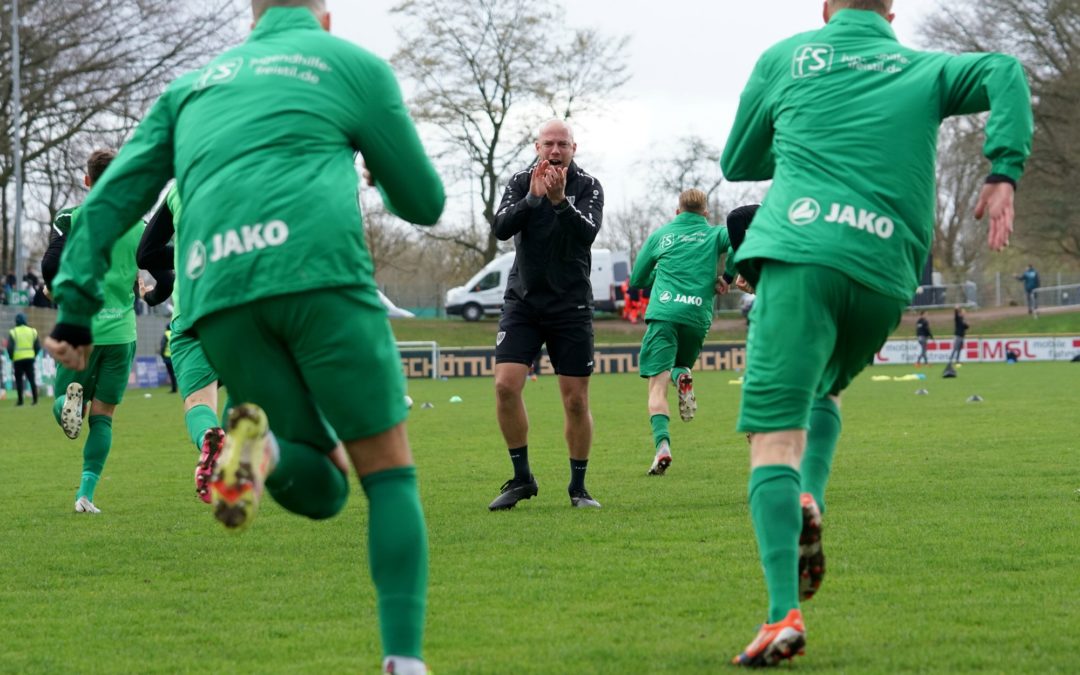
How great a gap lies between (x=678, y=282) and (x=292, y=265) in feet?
27.0

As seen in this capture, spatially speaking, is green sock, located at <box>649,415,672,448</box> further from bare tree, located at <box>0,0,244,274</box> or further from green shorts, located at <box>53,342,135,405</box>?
bare tree, located at <box>0,0,244,274</box>

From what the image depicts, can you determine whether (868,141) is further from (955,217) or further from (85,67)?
(955,217)

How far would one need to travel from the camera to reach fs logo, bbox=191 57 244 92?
3.86m

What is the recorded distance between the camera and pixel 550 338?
859cm

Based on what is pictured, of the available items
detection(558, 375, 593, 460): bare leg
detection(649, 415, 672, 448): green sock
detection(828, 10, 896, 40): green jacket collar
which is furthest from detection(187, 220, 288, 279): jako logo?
detection(649, 415, 672, 448): green sock

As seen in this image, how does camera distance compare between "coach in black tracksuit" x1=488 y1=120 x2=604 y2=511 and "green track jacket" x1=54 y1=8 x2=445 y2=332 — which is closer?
"green track jacket" x1=54 y1=8 x2=445 y2=332

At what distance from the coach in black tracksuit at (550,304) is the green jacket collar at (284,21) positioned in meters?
4.23

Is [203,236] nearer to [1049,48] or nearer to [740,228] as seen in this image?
[740,228]

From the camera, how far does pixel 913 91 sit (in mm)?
4434

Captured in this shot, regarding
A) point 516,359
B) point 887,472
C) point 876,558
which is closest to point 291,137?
point 876,558

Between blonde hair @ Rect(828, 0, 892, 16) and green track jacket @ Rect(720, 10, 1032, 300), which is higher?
blonde hair @ Rect(828, 0, 892, 16)

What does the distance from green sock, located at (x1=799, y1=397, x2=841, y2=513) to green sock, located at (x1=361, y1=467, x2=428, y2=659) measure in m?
1.68

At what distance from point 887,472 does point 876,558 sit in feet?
14.0

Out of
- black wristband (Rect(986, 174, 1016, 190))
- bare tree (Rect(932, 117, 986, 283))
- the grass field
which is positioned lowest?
the grass field
